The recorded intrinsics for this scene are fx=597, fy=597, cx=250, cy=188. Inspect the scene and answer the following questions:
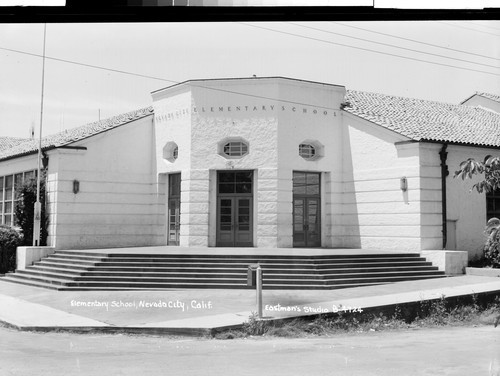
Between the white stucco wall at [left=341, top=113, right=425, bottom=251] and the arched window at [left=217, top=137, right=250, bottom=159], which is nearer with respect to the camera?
the white stucco wall at [left=341, top=113, right=425, bottom=251]

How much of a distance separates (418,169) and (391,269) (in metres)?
3.48

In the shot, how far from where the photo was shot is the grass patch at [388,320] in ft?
33.6

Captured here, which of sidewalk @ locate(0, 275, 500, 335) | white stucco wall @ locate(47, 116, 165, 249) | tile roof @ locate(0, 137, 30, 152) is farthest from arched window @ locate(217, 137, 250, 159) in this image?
tile roof @ locate(0, 137, 30, 152)

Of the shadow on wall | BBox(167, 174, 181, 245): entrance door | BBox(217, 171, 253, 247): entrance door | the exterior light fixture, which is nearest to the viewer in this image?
the exterior light fixture

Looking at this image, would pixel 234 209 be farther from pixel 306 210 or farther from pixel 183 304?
pixel 183 304

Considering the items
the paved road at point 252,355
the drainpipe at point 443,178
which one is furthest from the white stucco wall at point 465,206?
the paved road at point 252,355

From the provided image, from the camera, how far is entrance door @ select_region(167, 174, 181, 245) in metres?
21.2

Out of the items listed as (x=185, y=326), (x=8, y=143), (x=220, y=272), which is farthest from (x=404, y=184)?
(x=8, y=143)

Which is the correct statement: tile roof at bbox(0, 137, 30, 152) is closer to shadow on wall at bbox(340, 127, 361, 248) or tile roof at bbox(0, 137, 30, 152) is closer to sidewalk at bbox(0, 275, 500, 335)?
sidewalk at bbox(0, 275, 500, 335)

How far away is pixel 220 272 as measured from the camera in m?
15.7

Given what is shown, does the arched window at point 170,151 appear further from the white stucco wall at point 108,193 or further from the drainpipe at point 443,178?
the drainpipe at point 443,178

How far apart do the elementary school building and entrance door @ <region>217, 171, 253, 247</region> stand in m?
0.03

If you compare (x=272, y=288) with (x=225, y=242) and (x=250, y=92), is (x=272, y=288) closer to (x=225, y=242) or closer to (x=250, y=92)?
(x=225, y=242)

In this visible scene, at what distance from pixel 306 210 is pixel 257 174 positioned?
220 cm
